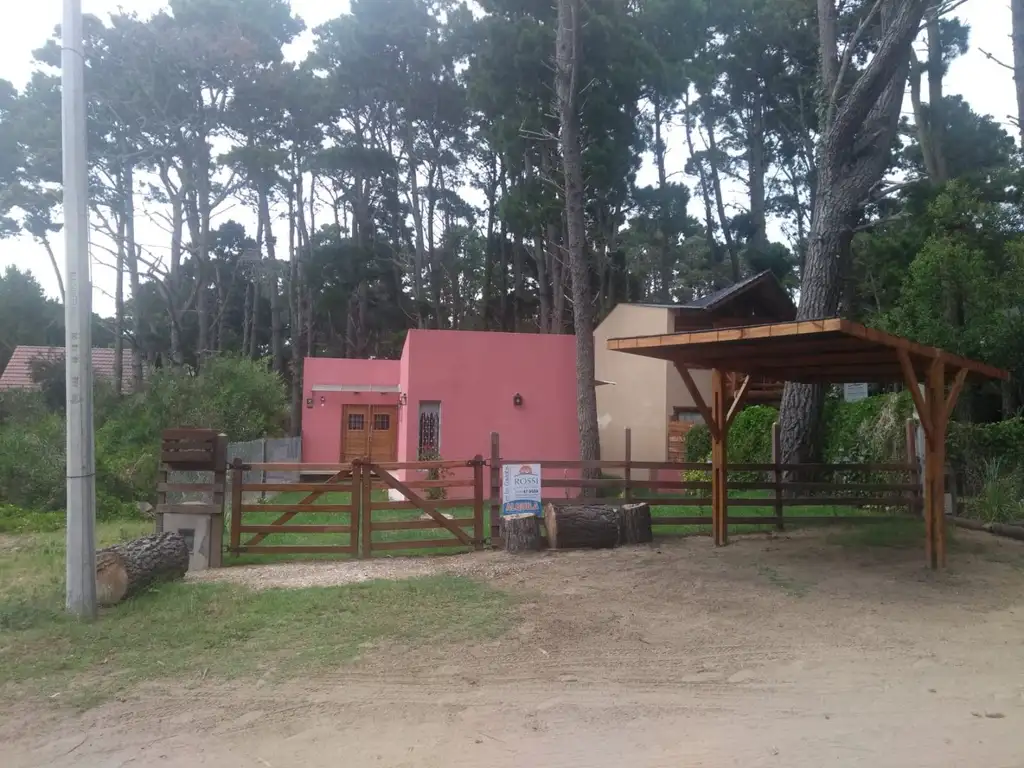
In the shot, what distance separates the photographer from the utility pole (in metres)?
6.81

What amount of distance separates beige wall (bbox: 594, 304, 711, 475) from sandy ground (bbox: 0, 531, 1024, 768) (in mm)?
11481

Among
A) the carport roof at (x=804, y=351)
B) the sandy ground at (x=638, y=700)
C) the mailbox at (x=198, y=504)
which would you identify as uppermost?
the carport roof at (x=804, y=351)

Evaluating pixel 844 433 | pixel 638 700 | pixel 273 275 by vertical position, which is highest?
pixel 273 275

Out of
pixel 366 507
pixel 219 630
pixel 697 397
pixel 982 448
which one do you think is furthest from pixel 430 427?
pixel 219 630

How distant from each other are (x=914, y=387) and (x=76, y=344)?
8226 mm

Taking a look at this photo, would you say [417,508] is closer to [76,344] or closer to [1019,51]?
[76,344]

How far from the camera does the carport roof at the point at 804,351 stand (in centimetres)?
796

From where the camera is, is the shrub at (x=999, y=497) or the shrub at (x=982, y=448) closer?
the shrub at (x=999, y=497)

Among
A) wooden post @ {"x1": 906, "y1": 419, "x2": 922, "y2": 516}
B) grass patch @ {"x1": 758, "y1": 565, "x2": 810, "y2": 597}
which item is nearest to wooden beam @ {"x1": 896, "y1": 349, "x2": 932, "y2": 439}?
grass patch @ {"x1": 758, "y1": 565, "x2": 810, "y2": 597}

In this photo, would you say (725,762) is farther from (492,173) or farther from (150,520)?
(492,173)

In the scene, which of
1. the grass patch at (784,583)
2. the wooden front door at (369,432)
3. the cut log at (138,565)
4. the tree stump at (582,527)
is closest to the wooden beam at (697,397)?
the tree stump at (582,527)

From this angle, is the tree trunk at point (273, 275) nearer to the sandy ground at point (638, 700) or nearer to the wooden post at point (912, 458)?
the wooden post at point (912, 458)

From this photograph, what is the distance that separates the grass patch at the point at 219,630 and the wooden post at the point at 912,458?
7798mm

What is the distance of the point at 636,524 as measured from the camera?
1022 centimetres
